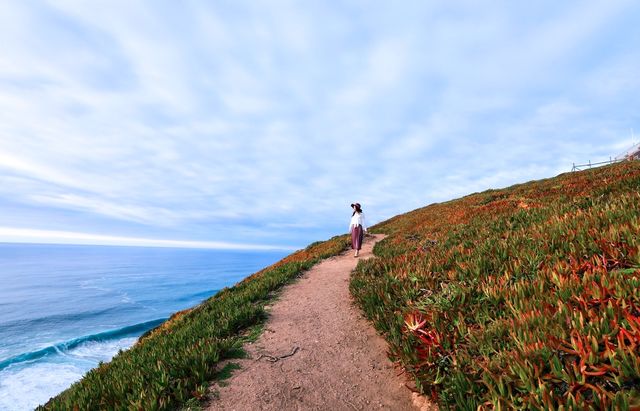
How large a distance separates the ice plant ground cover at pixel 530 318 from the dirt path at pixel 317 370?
0.43 m

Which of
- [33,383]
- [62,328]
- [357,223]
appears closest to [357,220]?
[357,223]

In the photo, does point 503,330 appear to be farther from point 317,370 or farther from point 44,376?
point 44,376

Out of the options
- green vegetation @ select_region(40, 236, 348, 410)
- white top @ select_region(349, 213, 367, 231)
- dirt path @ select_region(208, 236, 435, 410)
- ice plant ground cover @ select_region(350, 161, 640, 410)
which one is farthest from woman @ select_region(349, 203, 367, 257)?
green vegetation @ select_region(40, 236, 348, 410)

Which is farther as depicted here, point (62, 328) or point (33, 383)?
point (62, 328)

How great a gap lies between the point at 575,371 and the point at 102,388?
629 cm

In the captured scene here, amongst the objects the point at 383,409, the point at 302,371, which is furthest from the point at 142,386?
the point at 383,409

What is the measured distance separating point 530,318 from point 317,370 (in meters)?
3.28

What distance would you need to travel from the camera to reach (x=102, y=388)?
4664 millimetres

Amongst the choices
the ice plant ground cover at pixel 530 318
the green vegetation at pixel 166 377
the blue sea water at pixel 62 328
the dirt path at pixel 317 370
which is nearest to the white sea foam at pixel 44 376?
the blue sea water at pixel 62 328

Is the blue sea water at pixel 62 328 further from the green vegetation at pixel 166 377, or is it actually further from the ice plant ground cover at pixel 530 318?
the ice plant ground cover at pixel 530 318

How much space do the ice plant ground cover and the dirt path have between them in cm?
43

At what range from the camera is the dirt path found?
405cm

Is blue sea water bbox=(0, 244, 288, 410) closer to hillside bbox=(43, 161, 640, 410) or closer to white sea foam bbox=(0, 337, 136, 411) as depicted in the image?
white sea foam bbox=(0, 337, 136, 411)

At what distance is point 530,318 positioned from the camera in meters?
3.25
